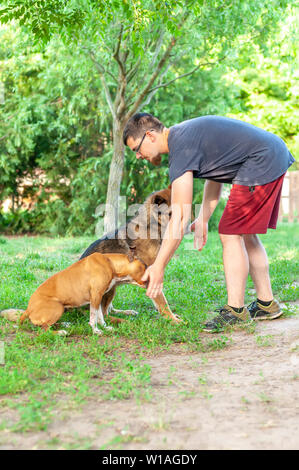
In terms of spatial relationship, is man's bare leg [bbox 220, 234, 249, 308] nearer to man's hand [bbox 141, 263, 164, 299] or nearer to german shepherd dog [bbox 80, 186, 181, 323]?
german shepherd dog [bbox 80, 186, 181, 323]

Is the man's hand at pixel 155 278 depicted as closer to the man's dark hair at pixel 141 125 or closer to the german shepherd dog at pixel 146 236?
the german shepherd dog at pixel 146 236

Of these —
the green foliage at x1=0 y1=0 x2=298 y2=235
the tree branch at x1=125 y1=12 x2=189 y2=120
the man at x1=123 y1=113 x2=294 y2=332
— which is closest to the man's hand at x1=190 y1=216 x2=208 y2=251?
the man at x1=123 y1=113 x2=294 y2=332

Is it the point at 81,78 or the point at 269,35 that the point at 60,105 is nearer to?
the point at 81,78

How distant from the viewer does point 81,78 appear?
41.5ft

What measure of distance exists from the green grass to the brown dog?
0.16 metres

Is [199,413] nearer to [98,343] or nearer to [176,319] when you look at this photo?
[98,343]

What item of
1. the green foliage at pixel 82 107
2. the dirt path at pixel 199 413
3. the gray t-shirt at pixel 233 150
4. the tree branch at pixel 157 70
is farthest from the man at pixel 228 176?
the green foliage at pixel 82 107

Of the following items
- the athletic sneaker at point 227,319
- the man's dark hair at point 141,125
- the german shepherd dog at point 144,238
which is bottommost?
the athletic sneaker at point 227,319

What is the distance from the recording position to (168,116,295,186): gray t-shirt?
4281 mm

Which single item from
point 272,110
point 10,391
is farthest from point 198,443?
point 272,110

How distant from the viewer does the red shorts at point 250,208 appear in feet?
14.6

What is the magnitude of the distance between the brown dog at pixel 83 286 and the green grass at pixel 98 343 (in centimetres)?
16

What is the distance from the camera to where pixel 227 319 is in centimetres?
472
